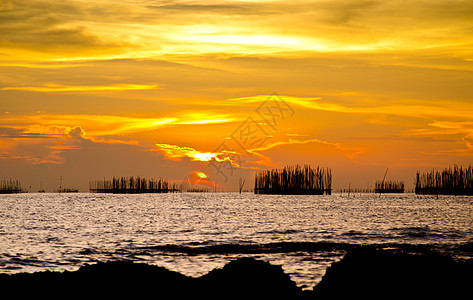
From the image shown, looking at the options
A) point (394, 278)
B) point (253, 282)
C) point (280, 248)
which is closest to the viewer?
point (253, 282)

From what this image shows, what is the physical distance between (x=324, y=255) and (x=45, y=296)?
20396 mm

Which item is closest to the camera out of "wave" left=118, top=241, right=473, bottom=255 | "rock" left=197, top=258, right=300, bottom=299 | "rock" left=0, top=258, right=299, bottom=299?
"rock" left=0, top=258, right=299, bottom=299

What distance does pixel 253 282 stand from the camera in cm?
1381

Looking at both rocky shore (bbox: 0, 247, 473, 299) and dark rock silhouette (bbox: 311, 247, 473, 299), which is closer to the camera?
rocky shore (bbox: 0, 247, 473, 299)

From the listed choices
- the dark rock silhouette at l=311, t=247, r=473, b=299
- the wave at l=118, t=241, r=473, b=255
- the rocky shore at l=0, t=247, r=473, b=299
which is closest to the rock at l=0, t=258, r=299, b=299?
the rocky shore at l=0, t=247, r=473, b=299

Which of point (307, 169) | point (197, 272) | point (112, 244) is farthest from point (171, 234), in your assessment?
point (307, 169)

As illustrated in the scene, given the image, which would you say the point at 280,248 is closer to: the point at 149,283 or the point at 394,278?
the point at 394,278

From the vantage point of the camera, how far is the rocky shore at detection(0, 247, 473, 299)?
44.5ft

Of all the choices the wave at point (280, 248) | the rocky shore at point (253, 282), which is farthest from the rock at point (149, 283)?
the wave at point (280, 248)

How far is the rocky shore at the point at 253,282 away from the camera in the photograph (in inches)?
535

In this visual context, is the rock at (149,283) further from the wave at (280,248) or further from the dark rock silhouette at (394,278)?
the wave at (280,248)

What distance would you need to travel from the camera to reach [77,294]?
13.3m

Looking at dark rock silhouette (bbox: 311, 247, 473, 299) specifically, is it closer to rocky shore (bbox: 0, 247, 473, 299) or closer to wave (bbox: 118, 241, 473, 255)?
rocky shore (bbox: 0, 247, 473, 299)

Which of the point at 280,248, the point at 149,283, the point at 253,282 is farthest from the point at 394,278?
the point at 280,248
